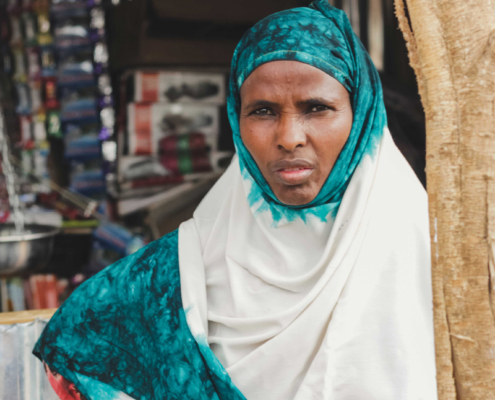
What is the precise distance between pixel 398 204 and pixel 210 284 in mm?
477

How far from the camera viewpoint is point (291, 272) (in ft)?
3.46

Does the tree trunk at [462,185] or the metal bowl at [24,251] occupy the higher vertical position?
the tree trunk at [462,185]

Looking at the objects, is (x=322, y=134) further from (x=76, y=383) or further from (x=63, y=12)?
(x=63, y=12)

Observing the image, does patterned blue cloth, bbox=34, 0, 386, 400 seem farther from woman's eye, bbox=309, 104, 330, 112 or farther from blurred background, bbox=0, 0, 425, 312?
blurred background, bbox=0, 0, 425, 312

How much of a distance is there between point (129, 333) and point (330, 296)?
1.72 feet

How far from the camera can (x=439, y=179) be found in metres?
0.89

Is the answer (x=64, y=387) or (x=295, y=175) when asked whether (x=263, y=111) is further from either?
(x=64, y=387)

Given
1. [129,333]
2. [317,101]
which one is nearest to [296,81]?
[317,101]

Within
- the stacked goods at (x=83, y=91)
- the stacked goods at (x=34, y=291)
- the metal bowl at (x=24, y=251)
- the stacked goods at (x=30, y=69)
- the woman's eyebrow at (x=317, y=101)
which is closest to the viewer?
the woman's eyebrow at (x=317, y=101)

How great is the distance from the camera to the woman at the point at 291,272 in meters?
0.93

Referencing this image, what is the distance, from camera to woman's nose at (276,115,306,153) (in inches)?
37.0

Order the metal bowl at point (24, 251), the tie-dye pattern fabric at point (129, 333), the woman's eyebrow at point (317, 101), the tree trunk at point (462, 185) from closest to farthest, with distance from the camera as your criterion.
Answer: the tree trunk at point (462, 185) → the woman's eyebrow at point (317, 101) → the tie-dye pattern fabric at point (129, 333) → the metal bowl at point (24, 251)


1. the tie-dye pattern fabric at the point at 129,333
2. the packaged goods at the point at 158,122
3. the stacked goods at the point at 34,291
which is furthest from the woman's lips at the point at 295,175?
the stacked goods at the point at 34,291

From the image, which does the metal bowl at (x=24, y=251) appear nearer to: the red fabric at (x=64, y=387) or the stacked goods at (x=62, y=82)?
the red fabric at (x=64, y=387)
